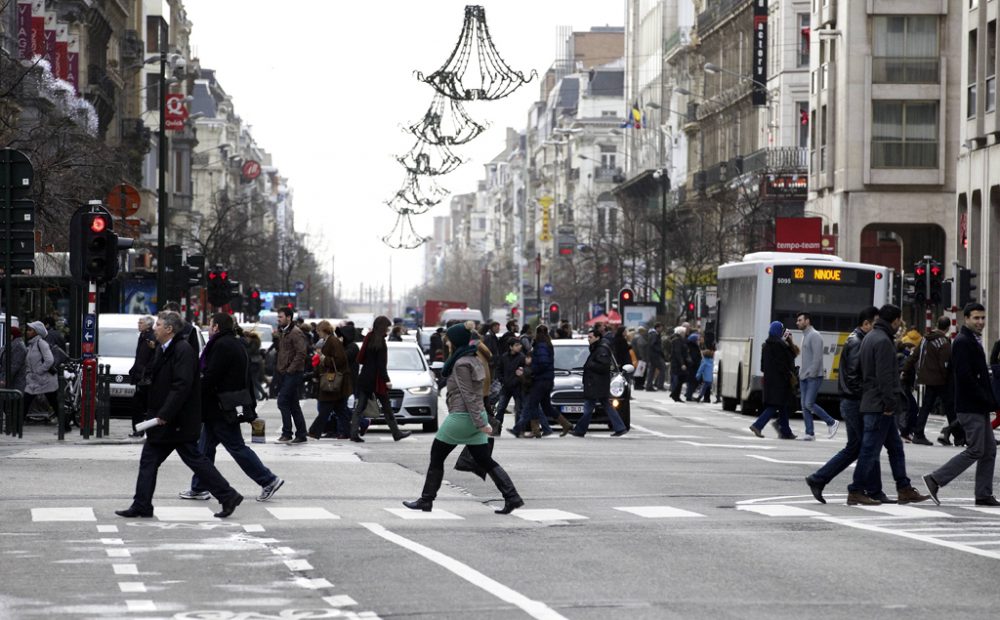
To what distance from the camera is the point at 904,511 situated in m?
16.8

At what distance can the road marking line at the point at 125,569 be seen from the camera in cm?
1202

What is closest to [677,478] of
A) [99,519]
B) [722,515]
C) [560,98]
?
[722,515]

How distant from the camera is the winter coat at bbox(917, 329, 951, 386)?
88.6 ft

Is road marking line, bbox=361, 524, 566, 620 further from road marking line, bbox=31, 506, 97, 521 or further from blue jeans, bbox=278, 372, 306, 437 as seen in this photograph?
blue jeans, bbox=278, 372, 306, 437

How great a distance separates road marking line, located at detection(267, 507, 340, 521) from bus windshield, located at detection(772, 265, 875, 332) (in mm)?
23393

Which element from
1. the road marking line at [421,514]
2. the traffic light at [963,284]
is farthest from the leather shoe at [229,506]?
the traffic light at [963,284]

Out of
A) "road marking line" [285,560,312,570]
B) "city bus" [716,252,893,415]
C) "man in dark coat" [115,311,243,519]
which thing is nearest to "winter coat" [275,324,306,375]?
"man in dark coat" [115,311,243,519]

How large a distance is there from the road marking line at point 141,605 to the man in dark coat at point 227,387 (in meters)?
6.41

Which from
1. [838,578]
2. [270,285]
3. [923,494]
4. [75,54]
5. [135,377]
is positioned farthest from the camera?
[270,285]

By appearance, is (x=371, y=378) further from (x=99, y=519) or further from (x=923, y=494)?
(x=99, y=519)

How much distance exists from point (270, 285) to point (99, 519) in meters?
107

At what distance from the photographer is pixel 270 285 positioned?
122m

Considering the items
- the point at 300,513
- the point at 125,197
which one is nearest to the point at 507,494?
the point at 300,513

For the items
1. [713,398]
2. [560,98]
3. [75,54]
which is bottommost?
[713,398]
